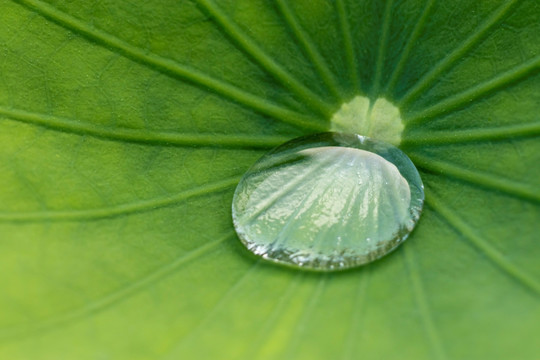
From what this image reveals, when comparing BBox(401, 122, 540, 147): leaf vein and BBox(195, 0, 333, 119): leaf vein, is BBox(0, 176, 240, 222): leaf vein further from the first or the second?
BBox(401, 122, 540, 147): leaf vein

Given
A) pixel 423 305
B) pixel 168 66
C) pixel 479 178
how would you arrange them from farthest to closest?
pixel 168 66, pixel 479 178, pixel 423 305

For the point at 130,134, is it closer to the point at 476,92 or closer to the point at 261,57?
the point at 261,57

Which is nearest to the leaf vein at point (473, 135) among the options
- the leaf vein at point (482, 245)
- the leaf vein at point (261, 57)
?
the leaf vein at point (482, 245)

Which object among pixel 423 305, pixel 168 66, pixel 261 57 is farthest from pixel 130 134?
pixel 423 305

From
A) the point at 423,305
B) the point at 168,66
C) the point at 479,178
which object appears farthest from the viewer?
the point at 168,66

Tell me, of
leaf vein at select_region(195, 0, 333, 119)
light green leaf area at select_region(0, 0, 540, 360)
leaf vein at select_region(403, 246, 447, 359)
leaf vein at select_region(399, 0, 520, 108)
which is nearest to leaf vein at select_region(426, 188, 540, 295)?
light green leaf area at select_region(0, 0, 540, 360)

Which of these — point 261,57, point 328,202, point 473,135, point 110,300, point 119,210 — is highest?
point 261,57

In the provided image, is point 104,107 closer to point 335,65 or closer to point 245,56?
point 245,56
